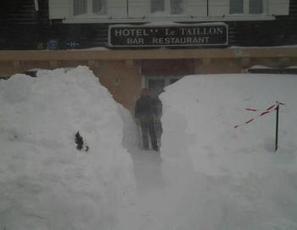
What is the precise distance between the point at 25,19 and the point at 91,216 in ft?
29.3

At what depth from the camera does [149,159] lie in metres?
13.3

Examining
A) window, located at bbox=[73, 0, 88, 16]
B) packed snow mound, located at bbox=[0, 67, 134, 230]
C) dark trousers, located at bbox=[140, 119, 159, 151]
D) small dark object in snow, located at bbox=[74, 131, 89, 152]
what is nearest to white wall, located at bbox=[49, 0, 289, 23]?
window, located at bbox=[73, 0, 88, 16]

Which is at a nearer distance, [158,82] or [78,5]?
[78,5]

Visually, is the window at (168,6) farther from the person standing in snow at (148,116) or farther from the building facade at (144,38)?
the person standing in snow at (148,116)

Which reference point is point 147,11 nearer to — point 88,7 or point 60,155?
point 88,7

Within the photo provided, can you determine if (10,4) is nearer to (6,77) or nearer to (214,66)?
(6,77)

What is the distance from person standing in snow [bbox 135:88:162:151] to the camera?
14047mm

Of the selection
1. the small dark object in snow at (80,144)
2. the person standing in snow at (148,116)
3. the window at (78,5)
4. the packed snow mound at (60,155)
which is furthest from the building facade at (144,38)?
the small dark object in snow at (80,144)

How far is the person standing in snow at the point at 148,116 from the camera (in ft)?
46.1

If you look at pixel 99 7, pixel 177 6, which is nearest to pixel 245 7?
pixel 177 6

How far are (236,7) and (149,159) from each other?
19.9 ft

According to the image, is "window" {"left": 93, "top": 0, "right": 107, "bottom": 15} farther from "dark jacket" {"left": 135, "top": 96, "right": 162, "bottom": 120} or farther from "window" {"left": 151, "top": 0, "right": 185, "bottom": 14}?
"dark jacket" {"left": 135, "top": 96, "right": 162, "bottom": 120}

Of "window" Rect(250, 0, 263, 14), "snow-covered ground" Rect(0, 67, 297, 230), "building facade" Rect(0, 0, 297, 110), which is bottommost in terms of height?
"snow-covered ground" Rect(0, 67, 297, 230)

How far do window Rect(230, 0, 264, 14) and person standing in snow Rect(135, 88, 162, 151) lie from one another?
165 inches
